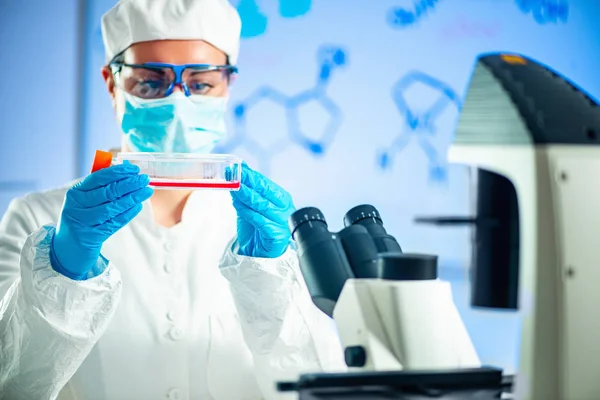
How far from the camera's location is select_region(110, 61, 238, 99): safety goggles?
166 cm

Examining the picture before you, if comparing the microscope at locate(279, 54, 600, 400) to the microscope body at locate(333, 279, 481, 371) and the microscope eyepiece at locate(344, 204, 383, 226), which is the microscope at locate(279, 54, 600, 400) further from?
the microscope eyepiece at locate(344, 204, 383, 226)

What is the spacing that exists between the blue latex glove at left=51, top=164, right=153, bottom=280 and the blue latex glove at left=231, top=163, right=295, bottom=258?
20 cm

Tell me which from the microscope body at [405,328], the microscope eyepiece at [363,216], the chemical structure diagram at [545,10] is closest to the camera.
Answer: the microscope body at [405,328]

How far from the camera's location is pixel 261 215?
1.40m

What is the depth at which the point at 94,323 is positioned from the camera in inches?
53.9

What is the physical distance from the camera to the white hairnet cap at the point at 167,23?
1.73 metres

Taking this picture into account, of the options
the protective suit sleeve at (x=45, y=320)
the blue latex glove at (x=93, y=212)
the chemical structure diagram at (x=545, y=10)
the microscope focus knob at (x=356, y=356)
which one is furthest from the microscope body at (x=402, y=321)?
the chemical structure diagram at (x=545, y=10)

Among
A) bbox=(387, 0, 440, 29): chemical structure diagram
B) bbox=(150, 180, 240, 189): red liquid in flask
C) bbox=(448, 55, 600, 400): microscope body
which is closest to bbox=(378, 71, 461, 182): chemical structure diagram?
bbox=(387, 0, 440, 29): chemical structure diagram

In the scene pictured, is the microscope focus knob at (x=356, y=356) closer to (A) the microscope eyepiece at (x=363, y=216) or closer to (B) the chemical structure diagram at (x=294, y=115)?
(A) the microscope eyepiece at (x=363, y=216)

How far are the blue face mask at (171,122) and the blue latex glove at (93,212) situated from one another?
0.39 m

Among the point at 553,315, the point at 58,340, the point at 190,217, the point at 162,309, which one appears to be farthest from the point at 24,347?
the point at 553,315

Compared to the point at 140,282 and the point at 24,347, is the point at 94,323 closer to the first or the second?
the point at 24,347

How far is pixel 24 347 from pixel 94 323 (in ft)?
0.46

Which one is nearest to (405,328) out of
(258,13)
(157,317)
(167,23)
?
(157,317)
